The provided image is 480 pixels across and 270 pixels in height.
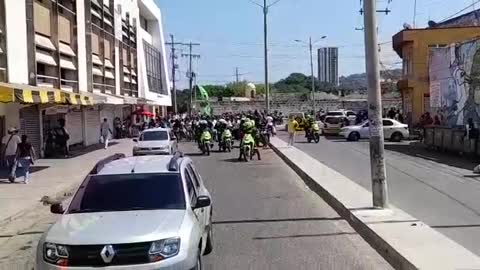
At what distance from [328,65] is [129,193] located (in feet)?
509

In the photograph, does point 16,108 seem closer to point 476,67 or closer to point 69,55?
point 69,55

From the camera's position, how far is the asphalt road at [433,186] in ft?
36.4

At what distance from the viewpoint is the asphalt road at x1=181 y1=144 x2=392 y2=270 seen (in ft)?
28.7

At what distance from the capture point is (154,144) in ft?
93.7

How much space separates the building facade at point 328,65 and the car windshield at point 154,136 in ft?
400

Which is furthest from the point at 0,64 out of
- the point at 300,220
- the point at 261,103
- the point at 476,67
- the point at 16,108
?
the point at 261,103

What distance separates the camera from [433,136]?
106 feet

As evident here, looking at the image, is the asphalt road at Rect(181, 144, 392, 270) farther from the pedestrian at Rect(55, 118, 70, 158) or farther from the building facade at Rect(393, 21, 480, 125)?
the building facade at Rect(393, 21, 480, 125)

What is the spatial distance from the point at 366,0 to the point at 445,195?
17.7 ft

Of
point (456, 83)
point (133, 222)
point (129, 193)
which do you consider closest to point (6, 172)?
point (129, 193)

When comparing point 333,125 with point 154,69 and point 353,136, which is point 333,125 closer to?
point 353,136

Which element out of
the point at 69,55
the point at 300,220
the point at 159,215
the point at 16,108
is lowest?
the point at 300,220

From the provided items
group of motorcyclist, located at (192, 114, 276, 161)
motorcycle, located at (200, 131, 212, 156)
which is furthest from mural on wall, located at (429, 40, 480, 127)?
motorcycle, located at (200, 131, 212, 156)

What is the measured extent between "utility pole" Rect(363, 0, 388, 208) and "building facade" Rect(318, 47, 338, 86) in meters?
138
